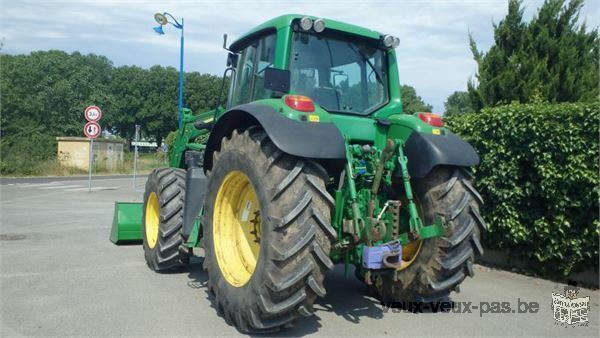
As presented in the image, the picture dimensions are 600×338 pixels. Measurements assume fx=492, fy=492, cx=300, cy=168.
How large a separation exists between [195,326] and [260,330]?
2.25ft

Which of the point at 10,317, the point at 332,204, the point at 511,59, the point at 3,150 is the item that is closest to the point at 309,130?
the point at 332,204

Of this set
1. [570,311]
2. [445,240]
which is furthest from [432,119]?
[570,311]

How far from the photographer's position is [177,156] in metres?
7.51

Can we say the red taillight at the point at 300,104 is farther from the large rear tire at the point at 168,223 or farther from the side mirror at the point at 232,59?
the large rear tire at the point at 168,223

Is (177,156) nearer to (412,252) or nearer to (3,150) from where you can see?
(412,252)

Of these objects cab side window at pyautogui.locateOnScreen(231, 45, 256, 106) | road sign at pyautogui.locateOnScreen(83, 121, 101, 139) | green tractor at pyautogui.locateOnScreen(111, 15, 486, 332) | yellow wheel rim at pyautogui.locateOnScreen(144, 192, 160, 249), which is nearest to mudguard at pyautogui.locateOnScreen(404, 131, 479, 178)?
green tractor at pyautogui.locateOnScreen(111, 15, 486, 332)

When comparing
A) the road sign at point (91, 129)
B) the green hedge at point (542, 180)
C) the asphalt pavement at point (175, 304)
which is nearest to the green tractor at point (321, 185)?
the asphalt pavement at point (175, 304)

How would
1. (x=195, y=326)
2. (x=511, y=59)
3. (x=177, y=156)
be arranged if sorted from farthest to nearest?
(x=511, y=59), (x=177, y=156), (x=195, y=326)

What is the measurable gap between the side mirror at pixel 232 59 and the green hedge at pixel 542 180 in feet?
11.8

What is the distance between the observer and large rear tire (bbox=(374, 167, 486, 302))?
439 centimetres

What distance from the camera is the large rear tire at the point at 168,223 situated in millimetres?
6055

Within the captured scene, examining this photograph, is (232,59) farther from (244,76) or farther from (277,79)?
(277,79)

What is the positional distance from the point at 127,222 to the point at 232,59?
3.62 m

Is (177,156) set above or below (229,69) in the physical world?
below
